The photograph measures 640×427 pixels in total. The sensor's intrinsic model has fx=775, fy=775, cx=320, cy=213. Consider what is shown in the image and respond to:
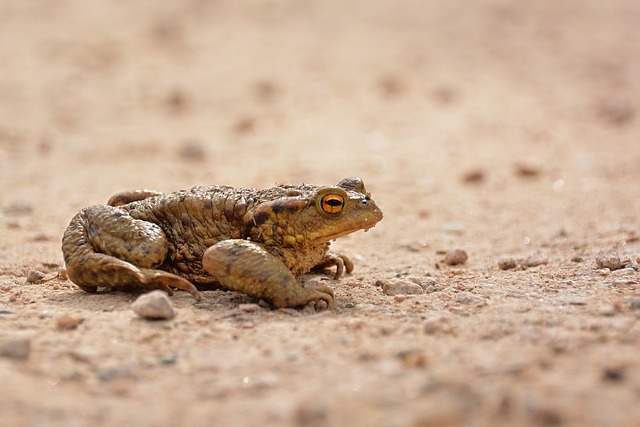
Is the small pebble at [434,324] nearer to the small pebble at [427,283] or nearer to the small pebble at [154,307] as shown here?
the small pebble at [427,283]

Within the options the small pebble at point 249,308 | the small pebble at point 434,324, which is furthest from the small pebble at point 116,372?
the small pebble at point 434,324

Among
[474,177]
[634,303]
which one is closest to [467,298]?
[634,303]

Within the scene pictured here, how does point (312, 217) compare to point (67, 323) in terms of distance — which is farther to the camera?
point (312, 217)

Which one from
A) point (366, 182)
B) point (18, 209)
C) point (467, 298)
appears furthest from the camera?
point (366, 182)

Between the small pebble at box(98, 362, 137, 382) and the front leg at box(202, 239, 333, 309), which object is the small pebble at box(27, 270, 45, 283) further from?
the small pebble at box(98, 362, 137, 382)

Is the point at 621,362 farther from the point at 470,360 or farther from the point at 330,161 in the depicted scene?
the point at 330,161

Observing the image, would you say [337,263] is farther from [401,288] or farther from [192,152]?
[192,152]

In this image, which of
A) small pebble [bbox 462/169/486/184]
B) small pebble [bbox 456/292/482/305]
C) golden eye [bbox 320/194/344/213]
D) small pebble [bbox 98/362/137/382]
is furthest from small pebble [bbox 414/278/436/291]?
small pebble [bbox 462/169/486/184]
